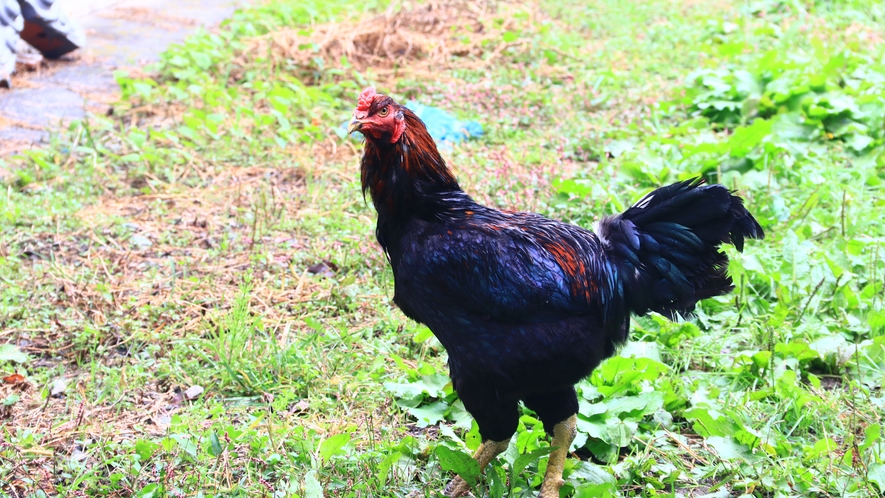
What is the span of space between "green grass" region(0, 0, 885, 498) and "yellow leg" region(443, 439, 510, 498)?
2.5 inches

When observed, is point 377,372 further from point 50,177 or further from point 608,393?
point 50,177

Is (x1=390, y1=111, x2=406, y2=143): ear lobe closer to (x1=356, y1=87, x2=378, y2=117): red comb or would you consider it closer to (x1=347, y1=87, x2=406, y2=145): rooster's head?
(x1=347, y1=87, x2=406, y2=145): rooster's head

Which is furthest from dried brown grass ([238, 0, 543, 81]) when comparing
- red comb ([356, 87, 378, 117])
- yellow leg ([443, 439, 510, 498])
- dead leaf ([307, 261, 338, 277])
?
yellow leg ([443, 439, 510, 498])

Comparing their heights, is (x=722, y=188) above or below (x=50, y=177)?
above

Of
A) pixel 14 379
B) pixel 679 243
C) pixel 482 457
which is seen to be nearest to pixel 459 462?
pixel 482 457

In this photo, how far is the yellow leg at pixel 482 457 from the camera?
3.06 meters

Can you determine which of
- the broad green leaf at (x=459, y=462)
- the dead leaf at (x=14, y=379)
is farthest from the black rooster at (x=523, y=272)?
the dead leaf at (x=14, y=379)

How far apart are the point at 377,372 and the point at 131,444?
1.17 meters

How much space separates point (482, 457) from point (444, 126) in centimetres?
391

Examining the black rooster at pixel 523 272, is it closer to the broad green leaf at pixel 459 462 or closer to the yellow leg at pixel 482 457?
the yellow leg at pixel 482 457

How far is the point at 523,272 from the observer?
2818mm

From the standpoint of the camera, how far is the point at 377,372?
12.2ft

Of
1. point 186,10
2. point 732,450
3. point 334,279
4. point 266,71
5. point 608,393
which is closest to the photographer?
point 732,450

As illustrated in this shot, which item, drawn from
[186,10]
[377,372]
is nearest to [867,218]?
[377,372]
